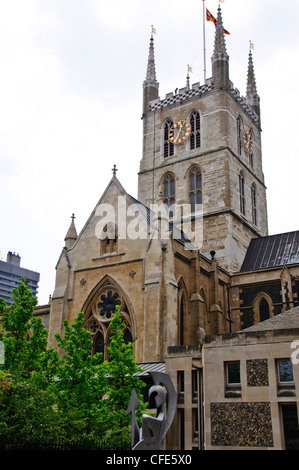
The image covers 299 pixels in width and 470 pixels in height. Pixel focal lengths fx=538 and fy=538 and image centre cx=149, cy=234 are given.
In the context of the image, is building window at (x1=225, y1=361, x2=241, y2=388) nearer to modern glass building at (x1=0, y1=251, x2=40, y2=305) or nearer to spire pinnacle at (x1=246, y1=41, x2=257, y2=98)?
spire pinnacle at (x1=246, y1=41, x2=257, y2=98)

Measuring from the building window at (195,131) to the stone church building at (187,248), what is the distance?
11 cm

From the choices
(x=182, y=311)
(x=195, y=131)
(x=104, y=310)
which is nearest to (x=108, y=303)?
(x=104, y=310)

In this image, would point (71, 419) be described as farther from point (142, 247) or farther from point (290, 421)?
point (142, 247)

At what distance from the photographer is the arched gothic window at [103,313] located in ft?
107

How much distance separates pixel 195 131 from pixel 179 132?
5.50 feet

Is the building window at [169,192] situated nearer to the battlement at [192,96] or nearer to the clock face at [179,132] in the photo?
the clock face at [179,132]

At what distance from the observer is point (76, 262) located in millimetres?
35469

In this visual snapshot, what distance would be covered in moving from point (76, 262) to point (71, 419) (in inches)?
604

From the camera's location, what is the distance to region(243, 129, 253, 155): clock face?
52.0m

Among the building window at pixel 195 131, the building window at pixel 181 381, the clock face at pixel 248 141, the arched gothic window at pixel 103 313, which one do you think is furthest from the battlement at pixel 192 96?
the building window at pixel 181 381

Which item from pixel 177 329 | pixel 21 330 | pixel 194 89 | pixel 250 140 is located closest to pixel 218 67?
pixel 194 89

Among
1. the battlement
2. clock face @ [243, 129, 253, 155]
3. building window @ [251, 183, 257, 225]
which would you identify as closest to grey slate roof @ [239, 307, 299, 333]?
building window @ [251, 183, 257, 225]

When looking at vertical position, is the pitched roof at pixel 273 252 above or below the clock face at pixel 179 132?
below

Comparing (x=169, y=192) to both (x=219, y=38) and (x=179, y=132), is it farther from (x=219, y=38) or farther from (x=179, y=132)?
(x=219, y=38)
